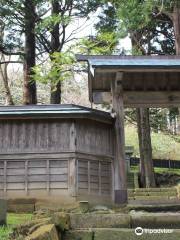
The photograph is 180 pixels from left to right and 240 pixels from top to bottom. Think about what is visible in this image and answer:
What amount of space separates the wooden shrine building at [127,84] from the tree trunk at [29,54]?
9512 mm

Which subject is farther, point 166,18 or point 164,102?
point 166,18

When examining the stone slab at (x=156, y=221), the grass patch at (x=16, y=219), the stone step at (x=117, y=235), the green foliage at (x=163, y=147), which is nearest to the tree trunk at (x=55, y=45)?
the grass patch at (x=16, y=219)

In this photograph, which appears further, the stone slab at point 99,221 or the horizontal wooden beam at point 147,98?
the horizontal wooden beam at point 147,98

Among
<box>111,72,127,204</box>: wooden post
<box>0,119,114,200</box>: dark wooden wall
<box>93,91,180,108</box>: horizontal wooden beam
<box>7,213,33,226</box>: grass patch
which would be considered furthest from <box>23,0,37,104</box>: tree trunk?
<box>7,213,33,226</box>: grass patch

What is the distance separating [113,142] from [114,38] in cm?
850

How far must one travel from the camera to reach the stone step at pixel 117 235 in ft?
20.1

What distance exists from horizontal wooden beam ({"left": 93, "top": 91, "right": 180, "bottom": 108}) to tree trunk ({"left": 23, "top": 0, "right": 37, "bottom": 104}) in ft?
31.8

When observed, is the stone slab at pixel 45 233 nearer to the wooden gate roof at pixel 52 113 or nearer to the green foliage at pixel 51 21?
the wooden gate roof at pixel 52 113

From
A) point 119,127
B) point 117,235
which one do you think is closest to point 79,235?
point 117,235

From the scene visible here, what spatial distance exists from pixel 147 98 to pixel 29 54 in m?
11.7

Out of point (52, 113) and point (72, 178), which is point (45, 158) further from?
point (52, 113)

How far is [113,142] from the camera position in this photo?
16.6 meters

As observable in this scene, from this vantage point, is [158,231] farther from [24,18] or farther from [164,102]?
[24,18]

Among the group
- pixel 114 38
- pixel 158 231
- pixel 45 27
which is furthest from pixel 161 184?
pixel 158 231
